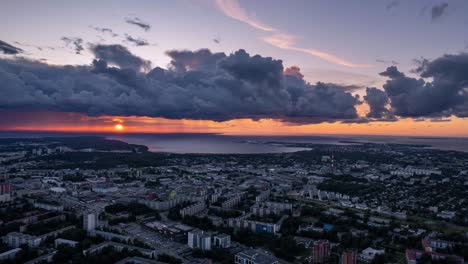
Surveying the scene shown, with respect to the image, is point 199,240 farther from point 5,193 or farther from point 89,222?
point 5,193

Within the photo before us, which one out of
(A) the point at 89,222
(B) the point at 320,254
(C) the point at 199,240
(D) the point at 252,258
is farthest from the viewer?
(A) the point at 89,222

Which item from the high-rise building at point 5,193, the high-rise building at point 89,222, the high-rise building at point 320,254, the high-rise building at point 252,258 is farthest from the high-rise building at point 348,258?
the high-rise building at point 5,193

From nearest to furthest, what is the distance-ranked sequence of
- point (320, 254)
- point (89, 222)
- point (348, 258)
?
point (348, 258) < point (320, 254) < point (89, 222)

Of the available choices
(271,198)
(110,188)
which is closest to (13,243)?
(110,188)

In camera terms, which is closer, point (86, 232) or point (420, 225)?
point (86, 232)

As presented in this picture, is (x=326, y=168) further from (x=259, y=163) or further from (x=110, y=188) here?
(x=110, y=188)

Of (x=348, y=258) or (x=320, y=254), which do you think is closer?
(x=348, y=258)

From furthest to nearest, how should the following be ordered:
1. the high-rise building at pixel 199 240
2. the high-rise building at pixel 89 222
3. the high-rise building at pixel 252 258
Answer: the high-rise building at pixel 89 222 < the high-rise building at pixel 199 240 < the high-rise building at pixel 252 258

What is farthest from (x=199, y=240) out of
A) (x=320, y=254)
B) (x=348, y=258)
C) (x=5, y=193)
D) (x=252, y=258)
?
(x=5, y=193)

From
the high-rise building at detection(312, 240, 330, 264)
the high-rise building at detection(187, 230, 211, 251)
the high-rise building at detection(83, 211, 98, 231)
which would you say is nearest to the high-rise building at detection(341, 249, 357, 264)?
the high-rise building at detection(312, 240, 330, 264)

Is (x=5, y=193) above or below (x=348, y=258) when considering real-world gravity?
above

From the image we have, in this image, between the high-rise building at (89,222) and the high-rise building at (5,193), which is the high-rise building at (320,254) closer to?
the high-rise building at (89,222)
